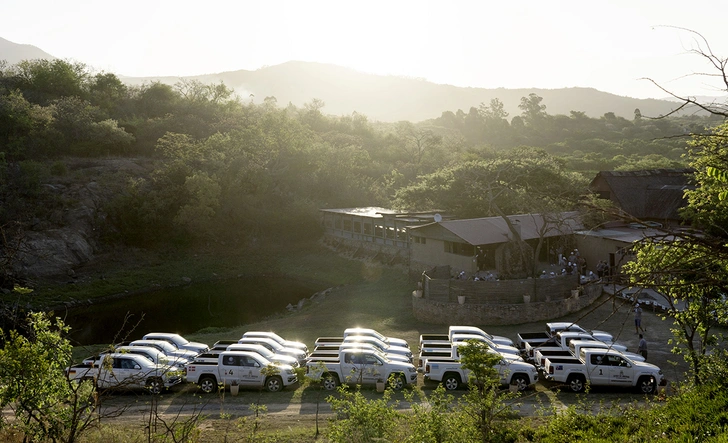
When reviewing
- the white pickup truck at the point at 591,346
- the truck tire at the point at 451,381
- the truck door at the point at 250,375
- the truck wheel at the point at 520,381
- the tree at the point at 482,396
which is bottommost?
the truck door at the point at 250,375

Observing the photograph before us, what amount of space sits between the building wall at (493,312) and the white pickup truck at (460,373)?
26.8ft

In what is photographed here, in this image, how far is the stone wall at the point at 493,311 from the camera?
92.1 ft

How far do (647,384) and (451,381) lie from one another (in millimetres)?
6385

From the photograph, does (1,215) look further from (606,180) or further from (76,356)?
(606,180)

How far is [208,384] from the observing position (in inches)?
787

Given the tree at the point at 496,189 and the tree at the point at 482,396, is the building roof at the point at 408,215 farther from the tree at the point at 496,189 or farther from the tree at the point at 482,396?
the tree at the point at 482,396

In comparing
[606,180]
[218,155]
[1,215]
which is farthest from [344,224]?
[1,215]

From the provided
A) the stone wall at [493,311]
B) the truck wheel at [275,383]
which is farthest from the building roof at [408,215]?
the truck wheel at [275,383]

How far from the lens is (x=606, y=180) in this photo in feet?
143

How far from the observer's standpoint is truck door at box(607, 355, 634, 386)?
1898cm

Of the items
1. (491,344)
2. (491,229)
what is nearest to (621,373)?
(491,344)

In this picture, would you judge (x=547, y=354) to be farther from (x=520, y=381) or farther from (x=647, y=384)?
(x=647, y=384)

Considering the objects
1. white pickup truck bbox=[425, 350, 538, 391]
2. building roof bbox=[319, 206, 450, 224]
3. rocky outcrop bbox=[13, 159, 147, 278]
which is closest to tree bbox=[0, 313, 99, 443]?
white pickup truck bbox=[425, 350, 538, 391]

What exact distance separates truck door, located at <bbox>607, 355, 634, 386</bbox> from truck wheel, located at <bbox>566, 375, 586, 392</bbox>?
892 millimetres
